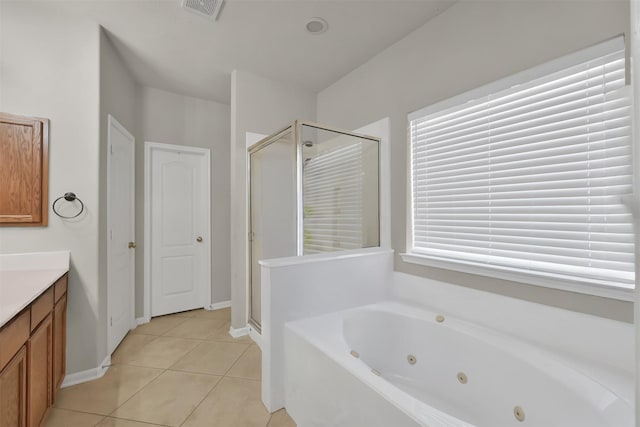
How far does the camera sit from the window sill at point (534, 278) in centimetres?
136

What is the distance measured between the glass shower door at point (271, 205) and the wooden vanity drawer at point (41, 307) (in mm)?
1369

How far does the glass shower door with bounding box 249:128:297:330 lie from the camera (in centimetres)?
223

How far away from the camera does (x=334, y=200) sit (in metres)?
2.45

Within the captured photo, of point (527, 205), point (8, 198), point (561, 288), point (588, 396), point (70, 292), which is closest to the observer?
point (588, 396)

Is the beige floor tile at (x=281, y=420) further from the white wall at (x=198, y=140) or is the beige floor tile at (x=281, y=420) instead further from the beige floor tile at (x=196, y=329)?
the white wall at (x=198, y=140)

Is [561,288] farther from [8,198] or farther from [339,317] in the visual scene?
[8,198]

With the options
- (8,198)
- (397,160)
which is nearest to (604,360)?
(397,160)

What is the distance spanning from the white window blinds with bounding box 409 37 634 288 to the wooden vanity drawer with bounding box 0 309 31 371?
7.45 feet

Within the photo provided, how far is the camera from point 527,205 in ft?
5.43

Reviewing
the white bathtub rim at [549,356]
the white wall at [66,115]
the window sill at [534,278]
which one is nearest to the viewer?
the white bathtub rim at [549,356]

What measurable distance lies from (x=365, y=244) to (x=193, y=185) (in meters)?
2.23

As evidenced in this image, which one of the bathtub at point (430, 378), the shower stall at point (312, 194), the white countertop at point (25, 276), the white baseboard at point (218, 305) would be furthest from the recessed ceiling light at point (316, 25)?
the white baseboard at point (218, 305)

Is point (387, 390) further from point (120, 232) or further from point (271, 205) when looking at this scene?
point (120, 232)

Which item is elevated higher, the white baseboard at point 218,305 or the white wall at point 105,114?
the white wall at point 105,114
